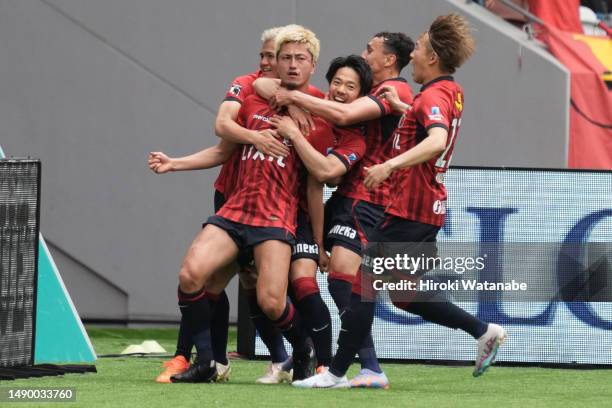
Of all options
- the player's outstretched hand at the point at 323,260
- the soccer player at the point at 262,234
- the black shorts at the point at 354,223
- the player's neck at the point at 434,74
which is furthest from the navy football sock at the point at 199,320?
the player's neck at the point at 434,74

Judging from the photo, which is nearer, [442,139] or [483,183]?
[442,139]

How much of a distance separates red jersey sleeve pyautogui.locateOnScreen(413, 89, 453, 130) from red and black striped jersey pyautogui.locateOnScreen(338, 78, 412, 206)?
20.5 inches

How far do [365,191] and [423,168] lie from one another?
0.57m

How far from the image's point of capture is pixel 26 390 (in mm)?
5910

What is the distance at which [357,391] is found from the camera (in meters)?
6.33

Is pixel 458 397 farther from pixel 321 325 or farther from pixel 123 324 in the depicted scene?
pixel 123 324

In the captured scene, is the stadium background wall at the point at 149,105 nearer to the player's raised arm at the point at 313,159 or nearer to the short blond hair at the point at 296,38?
the short blond hair at the point at 296,38

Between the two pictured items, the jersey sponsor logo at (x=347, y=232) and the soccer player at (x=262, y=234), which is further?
the jersey sponsor logo at (x=347, y=232)

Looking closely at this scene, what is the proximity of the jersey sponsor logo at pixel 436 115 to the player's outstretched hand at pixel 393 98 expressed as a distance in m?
0.52

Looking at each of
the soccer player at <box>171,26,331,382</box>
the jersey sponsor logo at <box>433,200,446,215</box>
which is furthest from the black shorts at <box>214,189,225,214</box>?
the jersey sponsor logo at <box>433,200,446,215</box>

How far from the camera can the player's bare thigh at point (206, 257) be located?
21.5 feet

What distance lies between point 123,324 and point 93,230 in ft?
2.81

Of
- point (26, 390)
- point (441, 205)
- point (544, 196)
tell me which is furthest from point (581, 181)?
point (26, 390)

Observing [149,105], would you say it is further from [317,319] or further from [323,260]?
A: [317,319]
